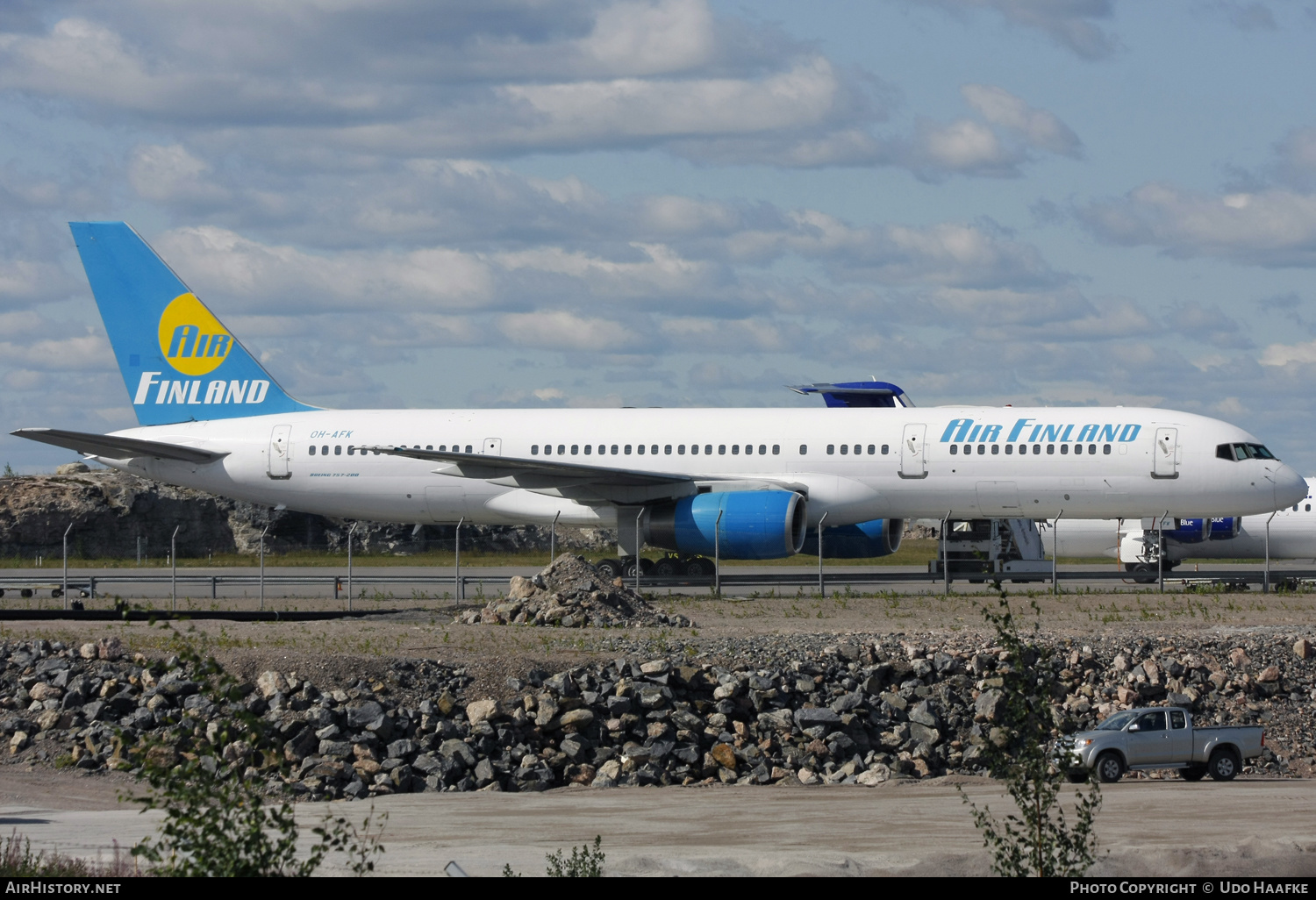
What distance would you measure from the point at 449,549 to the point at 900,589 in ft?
95.7

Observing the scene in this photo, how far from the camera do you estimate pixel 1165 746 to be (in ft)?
55.5

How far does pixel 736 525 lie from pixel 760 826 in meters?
17.4

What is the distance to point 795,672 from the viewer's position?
64.5ft

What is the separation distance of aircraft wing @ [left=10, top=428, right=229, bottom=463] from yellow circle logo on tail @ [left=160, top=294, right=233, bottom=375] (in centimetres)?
244

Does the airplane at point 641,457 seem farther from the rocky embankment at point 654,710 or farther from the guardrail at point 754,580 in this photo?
the rocky embankment at point 654,710

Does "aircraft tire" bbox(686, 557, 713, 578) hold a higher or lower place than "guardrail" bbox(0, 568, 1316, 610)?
higher

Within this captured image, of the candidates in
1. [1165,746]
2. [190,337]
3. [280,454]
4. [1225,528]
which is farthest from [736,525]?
[190,337]

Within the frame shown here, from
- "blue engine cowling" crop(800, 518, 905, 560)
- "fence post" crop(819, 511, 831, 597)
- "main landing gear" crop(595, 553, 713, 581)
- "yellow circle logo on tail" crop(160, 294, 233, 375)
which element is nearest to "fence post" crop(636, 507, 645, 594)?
"main landing gear" crop(595, 553, 713, 581)

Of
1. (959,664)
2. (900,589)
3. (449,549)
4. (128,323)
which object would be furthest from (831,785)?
(449,549)

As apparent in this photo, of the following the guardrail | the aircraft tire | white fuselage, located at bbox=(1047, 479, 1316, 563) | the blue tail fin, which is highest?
the blue tail fin

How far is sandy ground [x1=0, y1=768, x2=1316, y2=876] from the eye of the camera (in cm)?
1114

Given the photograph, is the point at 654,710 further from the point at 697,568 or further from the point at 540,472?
the point at 697,568

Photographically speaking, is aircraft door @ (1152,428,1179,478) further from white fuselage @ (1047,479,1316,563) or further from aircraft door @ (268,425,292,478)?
aircraft door @ (268,425,292,478)
